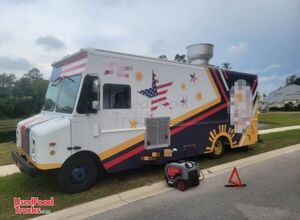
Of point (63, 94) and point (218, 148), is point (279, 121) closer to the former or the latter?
point (218, 148)

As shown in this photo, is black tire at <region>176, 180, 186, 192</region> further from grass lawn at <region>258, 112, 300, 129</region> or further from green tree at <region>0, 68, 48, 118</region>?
green tree at <region>0, 68, 48, 118</region>

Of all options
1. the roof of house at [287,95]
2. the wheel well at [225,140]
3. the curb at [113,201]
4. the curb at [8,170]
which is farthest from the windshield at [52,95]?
the roof of house at [287,95]

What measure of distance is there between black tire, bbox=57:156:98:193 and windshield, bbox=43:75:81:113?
1.04 metres

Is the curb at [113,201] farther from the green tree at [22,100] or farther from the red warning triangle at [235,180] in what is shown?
the green tree at [22,100]

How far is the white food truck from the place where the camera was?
541 centimetres

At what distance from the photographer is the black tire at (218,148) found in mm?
8414

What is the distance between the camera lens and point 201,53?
337 inches

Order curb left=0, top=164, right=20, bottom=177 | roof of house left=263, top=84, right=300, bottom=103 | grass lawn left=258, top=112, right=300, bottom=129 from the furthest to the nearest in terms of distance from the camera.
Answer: roof of house left=263, top=84, right=300, bottom=103 → grass lawn left=258, top=112, right=300, bottom=129 → curb left=0, top=164, right=20, bottom=177

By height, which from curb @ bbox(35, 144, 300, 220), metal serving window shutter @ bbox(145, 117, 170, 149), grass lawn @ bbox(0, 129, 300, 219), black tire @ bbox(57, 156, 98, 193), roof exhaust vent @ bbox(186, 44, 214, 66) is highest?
roof exhaust vent @ bbox(186, 44, 214, 66)

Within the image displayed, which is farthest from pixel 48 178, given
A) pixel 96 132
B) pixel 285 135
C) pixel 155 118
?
pixel 285 135

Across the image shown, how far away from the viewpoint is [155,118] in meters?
6.77

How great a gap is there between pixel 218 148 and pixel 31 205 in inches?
219

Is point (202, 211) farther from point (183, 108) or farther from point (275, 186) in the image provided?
point (183, 108)

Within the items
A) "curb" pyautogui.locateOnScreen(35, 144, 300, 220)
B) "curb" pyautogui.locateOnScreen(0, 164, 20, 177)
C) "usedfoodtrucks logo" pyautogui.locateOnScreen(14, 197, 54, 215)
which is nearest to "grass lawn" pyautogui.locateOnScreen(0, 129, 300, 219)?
"usedfoodtrucks logo" pyautogui.locateOnScreen(14, 197, 54, 215)
